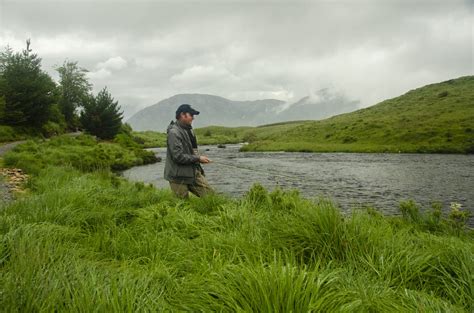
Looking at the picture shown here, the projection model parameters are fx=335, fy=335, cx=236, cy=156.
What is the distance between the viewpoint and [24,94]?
36688mm

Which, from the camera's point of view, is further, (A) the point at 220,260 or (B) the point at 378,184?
(B) the point at 378,184

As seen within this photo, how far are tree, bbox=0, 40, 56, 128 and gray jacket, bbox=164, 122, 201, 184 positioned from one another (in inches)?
1316

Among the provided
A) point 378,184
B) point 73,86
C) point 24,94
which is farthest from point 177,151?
point 73,86

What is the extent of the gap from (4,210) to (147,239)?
2690mm

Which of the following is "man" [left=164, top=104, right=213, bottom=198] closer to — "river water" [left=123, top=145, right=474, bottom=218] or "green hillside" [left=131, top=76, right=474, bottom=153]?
"river water" [left=123, top=145, right=474, bottom=218]

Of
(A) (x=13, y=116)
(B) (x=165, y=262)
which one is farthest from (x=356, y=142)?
(B) (x=165, y=262)

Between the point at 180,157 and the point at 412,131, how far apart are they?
56.0m

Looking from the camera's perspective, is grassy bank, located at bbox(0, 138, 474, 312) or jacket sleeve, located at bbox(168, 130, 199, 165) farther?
jacket sleeve, located at bbox(168, 130, 199, 165)

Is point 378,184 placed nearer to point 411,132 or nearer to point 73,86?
point 411,132

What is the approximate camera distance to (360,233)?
5121 millimetres

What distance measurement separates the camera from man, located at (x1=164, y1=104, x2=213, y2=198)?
854cm

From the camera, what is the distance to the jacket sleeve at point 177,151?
8.50 metres

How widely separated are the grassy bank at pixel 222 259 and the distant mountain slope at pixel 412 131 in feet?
145

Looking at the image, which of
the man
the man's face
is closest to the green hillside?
the man
